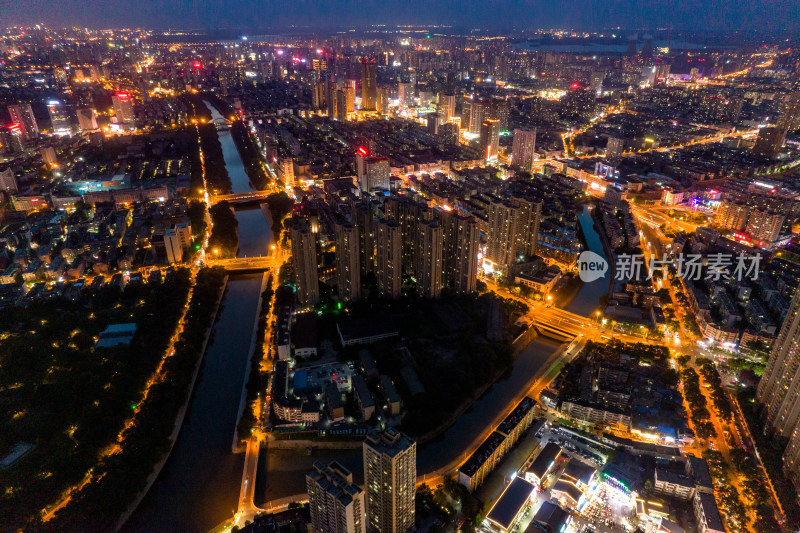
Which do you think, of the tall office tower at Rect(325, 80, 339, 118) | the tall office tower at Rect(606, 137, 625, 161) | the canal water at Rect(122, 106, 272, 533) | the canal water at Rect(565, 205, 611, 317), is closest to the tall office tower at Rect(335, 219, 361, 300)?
the canal water at Rect(122, 106, 272, 533)

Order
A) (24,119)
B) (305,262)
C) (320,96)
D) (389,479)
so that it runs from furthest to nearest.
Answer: (320,96)
(24,119)
(305,262)
(389,479)

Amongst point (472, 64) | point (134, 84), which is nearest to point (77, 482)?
point (134, 84)

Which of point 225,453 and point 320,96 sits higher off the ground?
point 320,96

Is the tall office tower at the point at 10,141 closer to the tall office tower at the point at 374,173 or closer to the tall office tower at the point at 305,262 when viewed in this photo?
the tall office tower at the point at 374,173

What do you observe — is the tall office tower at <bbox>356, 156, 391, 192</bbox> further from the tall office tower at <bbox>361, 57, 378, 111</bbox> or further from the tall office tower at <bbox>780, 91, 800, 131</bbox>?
the tall office tower at <bbox>780, 91, 800, 131</bbox>

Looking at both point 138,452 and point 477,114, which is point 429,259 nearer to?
point 138,452

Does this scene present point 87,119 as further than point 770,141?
Yes

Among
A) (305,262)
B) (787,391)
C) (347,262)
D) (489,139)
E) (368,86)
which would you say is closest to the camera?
(787,391)

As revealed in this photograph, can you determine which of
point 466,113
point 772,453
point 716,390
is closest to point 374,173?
point 466,113
